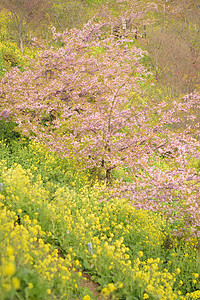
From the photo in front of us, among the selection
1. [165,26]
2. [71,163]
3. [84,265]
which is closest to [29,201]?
[84,265]

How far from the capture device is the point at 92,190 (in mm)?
5809

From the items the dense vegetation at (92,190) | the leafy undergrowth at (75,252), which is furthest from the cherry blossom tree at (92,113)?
the leafy undergrowth at (75,252)

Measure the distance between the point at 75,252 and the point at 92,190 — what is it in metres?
2.40

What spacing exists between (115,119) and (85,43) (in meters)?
4.79

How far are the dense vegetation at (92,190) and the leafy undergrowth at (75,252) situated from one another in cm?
2

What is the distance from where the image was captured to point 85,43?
9.45 metres

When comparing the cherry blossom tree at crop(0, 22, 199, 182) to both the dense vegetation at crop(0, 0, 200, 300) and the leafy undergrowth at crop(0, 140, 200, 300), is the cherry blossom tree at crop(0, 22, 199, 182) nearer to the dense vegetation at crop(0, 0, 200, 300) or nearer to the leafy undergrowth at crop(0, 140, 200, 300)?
the dense vegetation at crop(0, 0, 200, 300)

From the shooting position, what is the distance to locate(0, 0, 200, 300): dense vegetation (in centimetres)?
286

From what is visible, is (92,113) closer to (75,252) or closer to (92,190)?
(92,190)

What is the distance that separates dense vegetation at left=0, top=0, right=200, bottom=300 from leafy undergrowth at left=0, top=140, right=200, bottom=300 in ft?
0.06

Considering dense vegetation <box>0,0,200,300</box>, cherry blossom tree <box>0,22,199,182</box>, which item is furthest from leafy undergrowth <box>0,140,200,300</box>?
cherry blossom tree <box>0,22,199,182</box>

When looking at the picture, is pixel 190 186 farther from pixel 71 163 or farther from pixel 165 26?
pixel 165 26

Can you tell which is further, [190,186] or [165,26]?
[165,26]

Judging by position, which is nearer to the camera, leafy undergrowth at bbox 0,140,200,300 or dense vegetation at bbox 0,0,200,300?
leafy undergrowth at bbox 0,140,200,300
